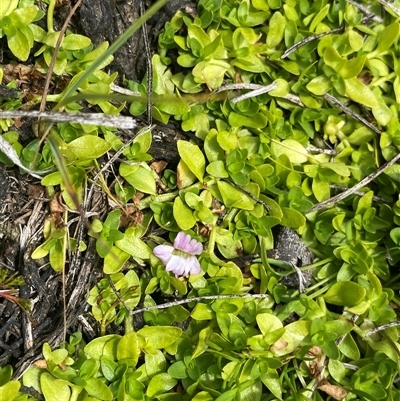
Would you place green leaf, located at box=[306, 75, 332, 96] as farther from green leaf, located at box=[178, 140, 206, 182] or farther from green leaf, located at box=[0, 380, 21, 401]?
green leaf, located at box=[0, 380, 21, 401]

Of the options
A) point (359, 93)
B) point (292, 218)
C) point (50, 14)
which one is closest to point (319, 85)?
point (359, 93)

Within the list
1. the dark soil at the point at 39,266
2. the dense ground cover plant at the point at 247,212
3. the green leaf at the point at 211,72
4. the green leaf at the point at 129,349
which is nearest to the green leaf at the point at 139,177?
the dense ground cover plant at the point at 247,212

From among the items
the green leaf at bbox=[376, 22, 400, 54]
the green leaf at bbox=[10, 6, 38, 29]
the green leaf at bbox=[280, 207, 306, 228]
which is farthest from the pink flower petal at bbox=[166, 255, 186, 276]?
the green leaf at bbox=[376, 22, 400, 54]

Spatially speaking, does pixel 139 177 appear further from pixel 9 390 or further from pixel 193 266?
pixel 9 390

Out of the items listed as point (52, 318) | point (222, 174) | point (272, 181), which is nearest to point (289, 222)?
point (272, 181)

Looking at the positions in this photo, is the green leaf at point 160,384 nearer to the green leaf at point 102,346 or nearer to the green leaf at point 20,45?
the green leaf at point 102,346

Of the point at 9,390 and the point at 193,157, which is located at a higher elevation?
the point at 193,157
